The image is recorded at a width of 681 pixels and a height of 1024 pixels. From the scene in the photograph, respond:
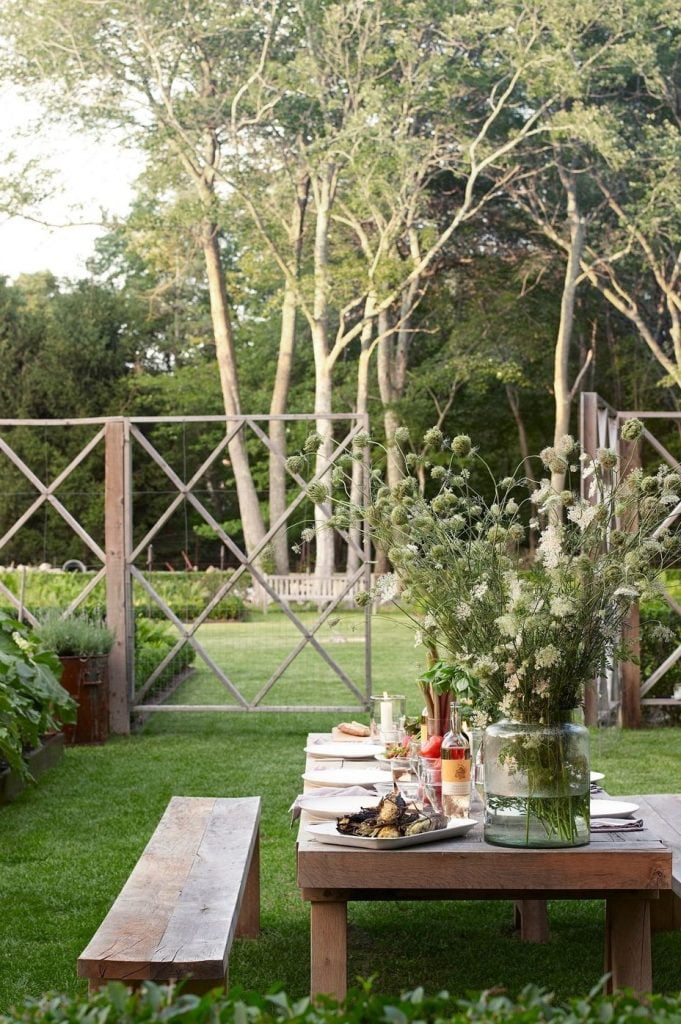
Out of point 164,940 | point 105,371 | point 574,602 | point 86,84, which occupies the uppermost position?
point 86,84

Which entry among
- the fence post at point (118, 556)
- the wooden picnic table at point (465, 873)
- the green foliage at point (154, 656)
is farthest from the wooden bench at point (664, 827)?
the green foliage at point (154, 656)

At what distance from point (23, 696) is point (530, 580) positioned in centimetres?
366

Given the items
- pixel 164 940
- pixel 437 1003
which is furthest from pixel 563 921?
pixel 437 1003

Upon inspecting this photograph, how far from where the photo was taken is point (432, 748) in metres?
3.14

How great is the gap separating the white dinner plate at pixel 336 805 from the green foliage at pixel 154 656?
5.53 m

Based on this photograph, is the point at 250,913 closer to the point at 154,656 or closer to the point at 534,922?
the point at 534,922

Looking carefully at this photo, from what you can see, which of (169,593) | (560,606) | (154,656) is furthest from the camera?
(169,593)

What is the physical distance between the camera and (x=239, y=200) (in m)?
18.6

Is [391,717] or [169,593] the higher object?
[391,717]

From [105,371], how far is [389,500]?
805 inches

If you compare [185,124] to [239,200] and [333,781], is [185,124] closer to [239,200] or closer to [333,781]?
[239,200]

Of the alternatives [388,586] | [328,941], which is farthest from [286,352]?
[328,941]

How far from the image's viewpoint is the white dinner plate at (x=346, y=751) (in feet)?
11.8

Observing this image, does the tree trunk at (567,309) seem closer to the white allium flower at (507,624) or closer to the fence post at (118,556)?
the fence post at (118,556)
